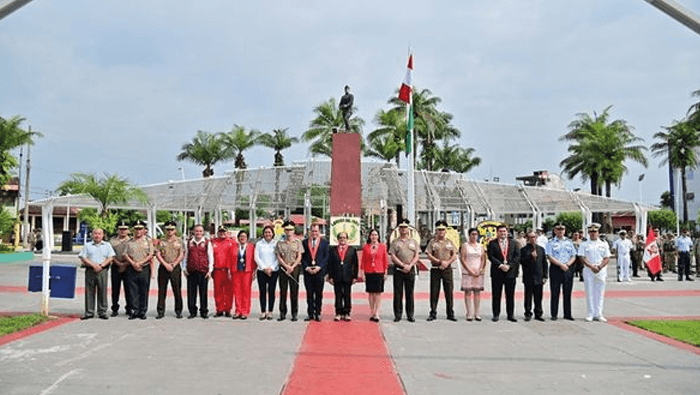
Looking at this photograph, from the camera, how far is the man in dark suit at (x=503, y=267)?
37.9 ft

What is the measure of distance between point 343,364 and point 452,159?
54.3 meters

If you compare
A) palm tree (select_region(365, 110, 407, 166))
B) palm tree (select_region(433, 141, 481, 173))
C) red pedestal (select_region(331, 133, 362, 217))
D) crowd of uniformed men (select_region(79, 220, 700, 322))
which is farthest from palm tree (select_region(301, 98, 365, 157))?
crowd of uniformed men (select_region(79, 220, 700, 322))

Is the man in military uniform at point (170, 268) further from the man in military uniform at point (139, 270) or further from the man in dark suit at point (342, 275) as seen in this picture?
the man in dark suit at point (342, 275)

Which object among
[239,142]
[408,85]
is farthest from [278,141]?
[408,85]

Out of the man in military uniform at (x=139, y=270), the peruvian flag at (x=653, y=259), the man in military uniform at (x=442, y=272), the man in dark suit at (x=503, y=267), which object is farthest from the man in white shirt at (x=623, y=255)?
the man in military uniform at (x=139, y=270)

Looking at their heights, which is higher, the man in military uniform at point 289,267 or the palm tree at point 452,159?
the palm tree at point 452,159

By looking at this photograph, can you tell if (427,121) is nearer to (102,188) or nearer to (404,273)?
(102,188)

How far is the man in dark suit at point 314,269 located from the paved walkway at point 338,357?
0.48 metres

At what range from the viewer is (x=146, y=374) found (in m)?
6.98

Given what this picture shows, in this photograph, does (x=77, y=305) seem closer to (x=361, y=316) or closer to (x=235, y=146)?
(x=361, y=316)

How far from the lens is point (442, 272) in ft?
38.3

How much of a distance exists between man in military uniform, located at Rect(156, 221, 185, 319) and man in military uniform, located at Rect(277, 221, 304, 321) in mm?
1821

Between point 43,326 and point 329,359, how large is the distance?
5.22 m

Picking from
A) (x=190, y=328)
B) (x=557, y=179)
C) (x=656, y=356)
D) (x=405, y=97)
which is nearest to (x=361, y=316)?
(x=190, y=328)
